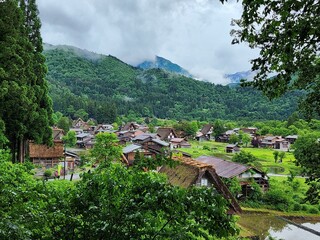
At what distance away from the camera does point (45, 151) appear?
35062 mm

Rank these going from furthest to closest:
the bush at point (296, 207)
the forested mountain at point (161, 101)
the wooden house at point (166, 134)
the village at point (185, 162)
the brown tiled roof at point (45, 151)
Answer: the forested mountain at point (161, 101) < the wooden house at point (166, 134) < the brown tiled roof at point (45, 151) < the bush at point (296, 207) < the village at point (185, 162)

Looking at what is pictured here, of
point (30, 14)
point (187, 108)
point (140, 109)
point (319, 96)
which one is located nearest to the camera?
point (319, 96)

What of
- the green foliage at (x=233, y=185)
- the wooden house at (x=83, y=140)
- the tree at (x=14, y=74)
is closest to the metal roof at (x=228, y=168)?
the green foliage at (x=233, y=185)

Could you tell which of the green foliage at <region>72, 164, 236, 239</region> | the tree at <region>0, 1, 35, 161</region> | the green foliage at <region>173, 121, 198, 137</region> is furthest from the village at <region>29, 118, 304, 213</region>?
the green foliage at <region>173, 121, 198, 137</region>

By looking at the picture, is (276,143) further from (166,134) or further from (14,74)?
(14,74)

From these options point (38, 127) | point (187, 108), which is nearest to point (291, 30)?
point (38, 127)

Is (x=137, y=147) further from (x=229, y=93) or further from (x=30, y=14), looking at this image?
(x=229, y=93)

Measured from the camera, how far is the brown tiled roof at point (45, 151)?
34.7 meters

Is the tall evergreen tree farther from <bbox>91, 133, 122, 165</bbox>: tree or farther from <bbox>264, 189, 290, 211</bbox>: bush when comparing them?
<bbox>264, 189, 290, 211</bbox>: bush

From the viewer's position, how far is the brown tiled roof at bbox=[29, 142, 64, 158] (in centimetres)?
3472

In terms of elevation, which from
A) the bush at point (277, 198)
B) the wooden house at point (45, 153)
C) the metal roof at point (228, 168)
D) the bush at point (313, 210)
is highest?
the wooden house at point (45, 153)

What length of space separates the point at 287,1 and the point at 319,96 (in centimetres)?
394

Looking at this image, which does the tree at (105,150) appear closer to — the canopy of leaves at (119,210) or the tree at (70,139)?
the canopy of leaves at (119,210)

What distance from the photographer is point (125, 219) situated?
3723 mm
